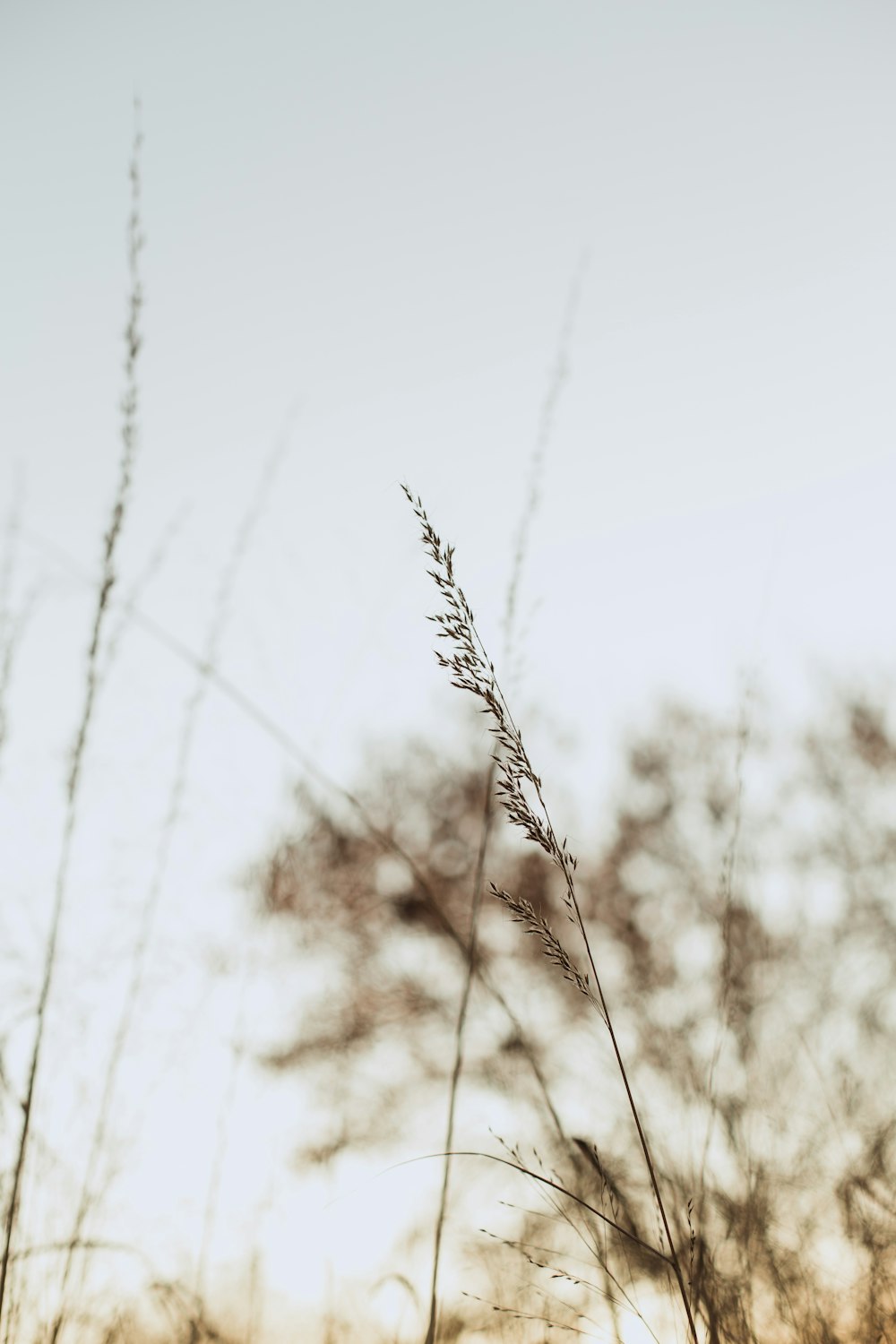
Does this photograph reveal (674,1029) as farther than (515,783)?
Yes

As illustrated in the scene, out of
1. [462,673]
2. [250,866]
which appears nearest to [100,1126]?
[250,866]

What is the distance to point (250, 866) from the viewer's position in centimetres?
254

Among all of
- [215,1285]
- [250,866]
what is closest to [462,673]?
[215,1285]

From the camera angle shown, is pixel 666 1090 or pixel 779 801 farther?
pixel 779 801

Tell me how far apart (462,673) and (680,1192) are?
1340 mm

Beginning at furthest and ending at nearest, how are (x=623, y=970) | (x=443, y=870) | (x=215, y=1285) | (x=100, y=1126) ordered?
(x=443, y=870) → (x=623, y=970) → (x=215, y=1285) → (x=100, y=1126)

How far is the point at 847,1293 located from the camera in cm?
139

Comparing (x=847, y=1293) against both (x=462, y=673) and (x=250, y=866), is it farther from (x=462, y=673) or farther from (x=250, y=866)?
(x=250, y=866)

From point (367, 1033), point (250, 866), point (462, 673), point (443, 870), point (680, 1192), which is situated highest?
point (443, 870)

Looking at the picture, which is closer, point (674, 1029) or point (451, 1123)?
point (451, 1123)

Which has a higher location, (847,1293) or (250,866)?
(250,866)

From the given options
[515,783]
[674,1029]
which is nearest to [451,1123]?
[515,783]

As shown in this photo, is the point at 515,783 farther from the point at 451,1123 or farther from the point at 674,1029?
the point at 674,1029

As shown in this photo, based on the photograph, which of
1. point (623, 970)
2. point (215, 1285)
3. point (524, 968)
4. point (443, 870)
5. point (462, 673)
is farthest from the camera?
point (443, 870)
